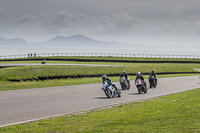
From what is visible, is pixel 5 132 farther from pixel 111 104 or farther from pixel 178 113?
pixel 111 104

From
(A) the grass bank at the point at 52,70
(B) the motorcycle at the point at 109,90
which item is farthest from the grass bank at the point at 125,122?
(A) the grass bank at the point at 52,70

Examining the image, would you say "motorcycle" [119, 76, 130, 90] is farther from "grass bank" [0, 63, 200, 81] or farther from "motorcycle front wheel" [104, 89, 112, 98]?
"grass bank" [0, 63, 200, 81]

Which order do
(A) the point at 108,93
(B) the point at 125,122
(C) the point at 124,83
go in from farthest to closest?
(C) the point at 124,83, (A) the point at 108,93, (B) the point at 125,122

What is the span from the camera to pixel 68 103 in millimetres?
17453

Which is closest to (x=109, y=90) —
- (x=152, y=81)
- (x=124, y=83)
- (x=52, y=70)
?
(x=124, y=83)

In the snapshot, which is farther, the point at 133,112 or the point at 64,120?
the point at 133,112

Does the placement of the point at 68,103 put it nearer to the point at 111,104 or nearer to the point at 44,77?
the point at 111,104

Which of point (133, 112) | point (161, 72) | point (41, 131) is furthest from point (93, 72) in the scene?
point (41, 131)

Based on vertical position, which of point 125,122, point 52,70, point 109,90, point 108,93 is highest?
point 52,70

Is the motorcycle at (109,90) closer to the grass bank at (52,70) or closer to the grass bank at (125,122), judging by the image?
the grass bank at (125,122)

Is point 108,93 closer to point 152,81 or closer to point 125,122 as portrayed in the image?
point 152,81

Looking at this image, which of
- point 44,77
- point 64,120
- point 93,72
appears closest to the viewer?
point 64,120

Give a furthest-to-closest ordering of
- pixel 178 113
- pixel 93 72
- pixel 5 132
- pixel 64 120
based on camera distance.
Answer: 1. pixel 93 72
2. pixel 178 113
3. pixel 64 120
4. pixel 5 132

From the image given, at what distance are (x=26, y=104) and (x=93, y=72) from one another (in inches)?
1156
